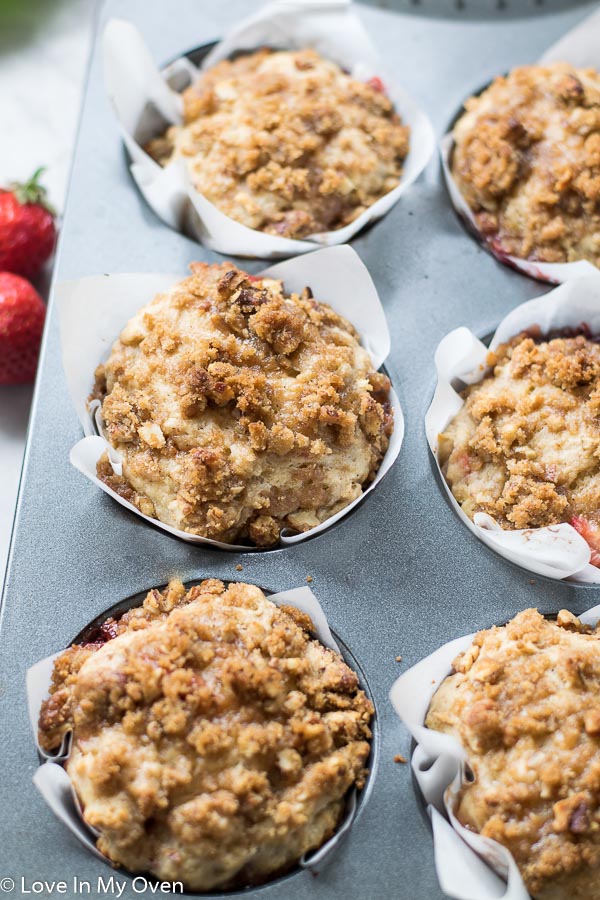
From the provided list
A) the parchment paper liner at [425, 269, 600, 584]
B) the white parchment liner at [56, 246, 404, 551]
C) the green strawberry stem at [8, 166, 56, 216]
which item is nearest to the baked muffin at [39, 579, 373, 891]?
the white parchment liner at [56, 246, 404, 551]

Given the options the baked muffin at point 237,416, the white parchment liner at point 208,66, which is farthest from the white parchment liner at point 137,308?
the white parchment liner at point 208,66

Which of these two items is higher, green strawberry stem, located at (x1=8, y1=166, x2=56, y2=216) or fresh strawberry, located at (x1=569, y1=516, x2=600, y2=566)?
green strawberry stem, located at (x1=8, y1=166, x2=56, y2=216)

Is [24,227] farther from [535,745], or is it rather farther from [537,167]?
[535,745]

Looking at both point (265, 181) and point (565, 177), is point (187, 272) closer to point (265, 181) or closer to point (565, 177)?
point (265, 181)

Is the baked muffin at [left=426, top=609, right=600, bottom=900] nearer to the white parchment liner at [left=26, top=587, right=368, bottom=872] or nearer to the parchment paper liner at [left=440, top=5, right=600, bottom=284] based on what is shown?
the white parchment liner at [left=26, top=587, right=368, bottom=872]

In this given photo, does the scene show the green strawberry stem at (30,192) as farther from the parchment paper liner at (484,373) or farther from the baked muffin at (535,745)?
the baked muffin at (535,745)

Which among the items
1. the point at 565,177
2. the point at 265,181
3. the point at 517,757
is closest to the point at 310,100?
the point at 265,181

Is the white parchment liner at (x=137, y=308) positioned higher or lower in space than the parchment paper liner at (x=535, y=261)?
higher
